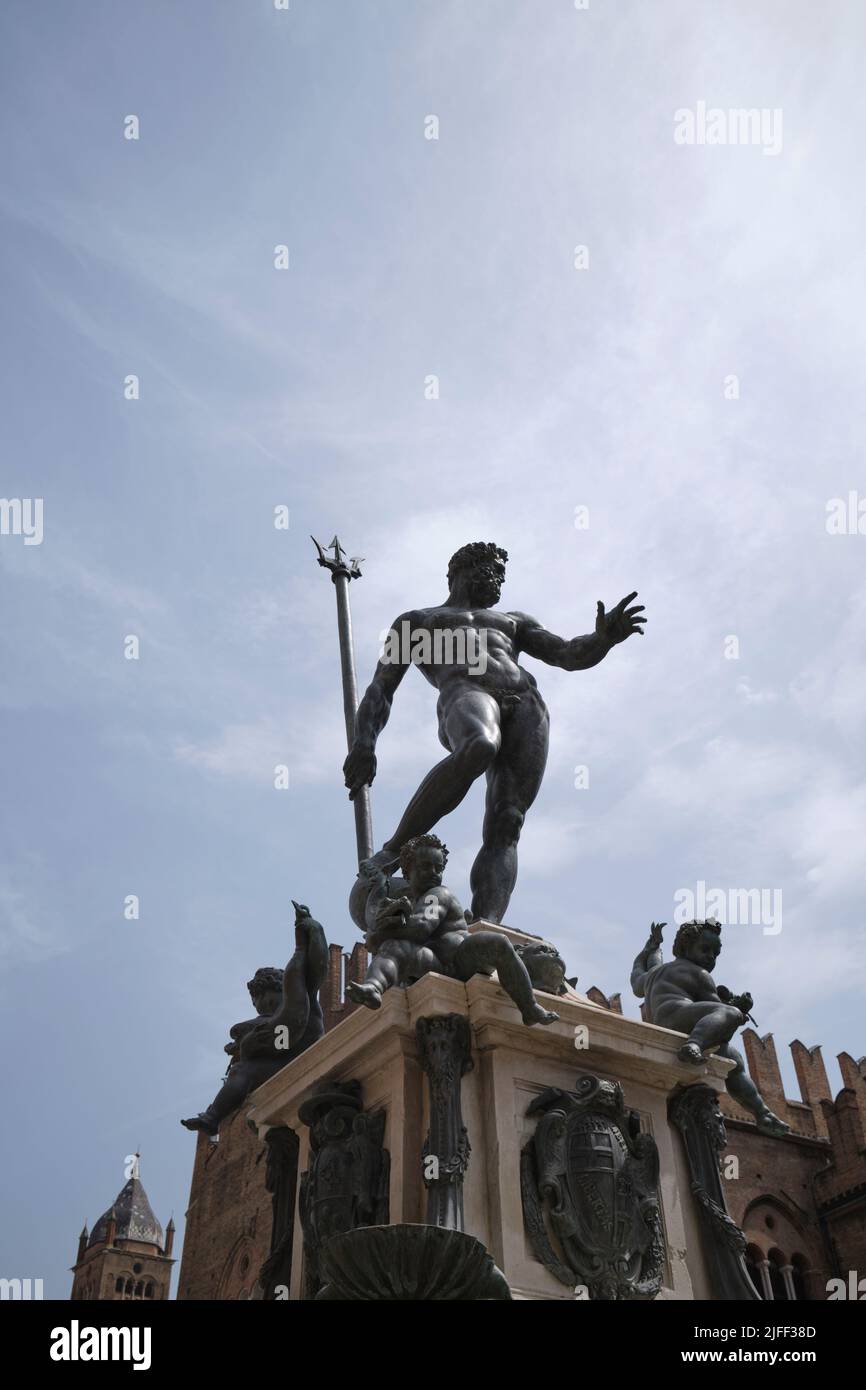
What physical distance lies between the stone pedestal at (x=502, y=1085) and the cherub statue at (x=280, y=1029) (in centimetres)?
43

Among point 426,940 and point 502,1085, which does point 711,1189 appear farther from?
point 426,940

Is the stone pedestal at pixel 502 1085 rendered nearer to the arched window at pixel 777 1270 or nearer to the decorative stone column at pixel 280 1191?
the decorative stone column at pixel 280 1191

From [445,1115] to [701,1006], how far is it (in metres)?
1.37

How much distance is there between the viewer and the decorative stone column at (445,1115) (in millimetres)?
4184

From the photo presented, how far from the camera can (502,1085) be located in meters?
4.55

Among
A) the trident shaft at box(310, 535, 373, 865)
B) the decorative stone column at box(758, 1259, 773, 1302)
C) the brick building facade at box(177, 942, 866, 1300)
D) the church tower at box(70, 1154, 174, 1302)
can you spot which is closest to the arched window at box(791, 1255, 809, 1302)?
the brick building facade at box(177, 942, 866, 1300)

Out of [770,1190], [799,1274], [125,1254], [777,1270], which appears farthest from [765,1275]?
[125,1254]

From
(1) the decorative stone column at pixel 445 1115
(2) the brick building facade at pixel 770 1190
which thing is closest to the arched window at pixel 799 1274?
(2) the brick building facade at pixel 770 1190

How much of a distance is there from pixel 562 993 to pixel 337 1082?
1033 millimetres

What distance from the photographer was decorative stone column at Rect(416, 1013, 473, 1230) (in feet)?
13.7

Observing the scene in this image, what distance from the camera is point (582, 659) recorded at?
6.52 meters

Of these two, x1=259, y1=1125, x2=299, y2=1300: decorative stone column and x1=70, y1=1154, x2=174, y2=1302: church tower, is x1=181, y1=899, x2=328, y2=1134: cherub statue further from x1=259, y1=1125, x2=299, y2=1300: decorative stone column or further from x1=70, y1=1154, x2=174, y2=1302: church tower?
x1=70, y1=1154, x2=174, y2=1302: church tower

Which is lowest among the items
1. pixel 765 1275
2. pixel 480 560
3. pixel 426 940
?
pixel 426 940
